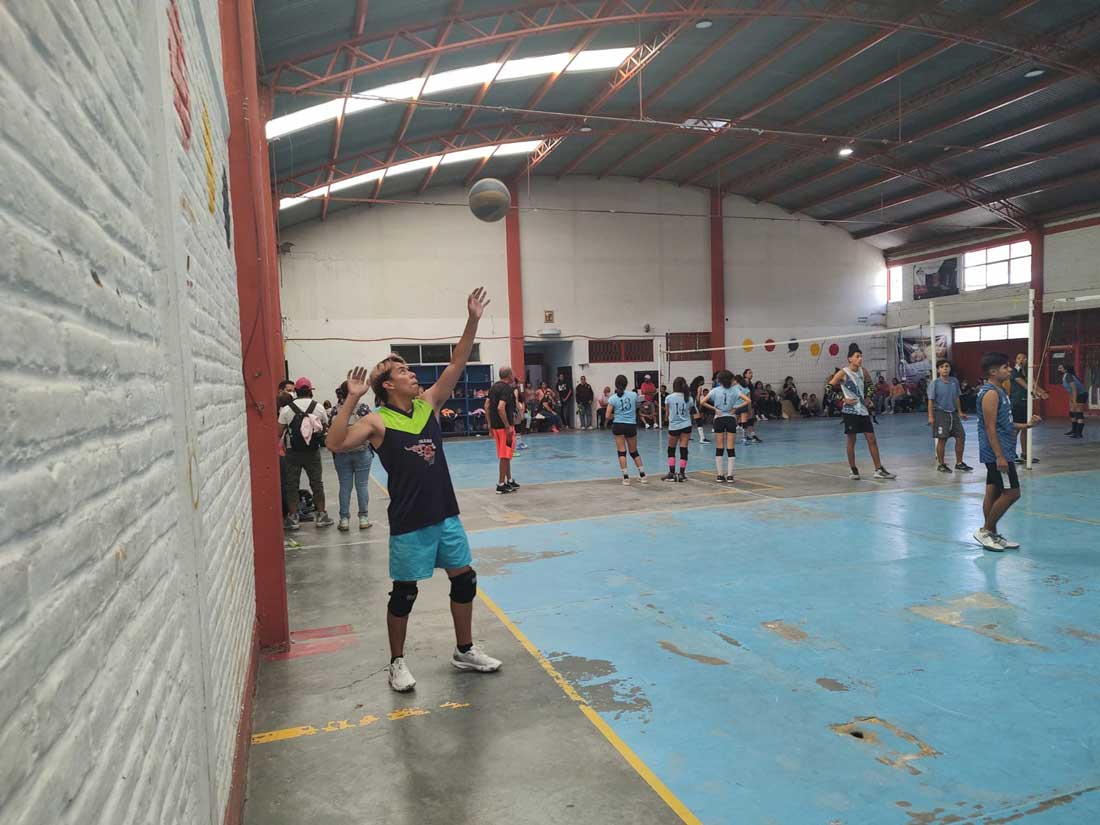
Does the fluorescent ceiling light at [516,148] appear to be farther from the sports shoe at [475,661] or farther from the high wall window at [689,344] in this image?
the sports shoe at [475,661]

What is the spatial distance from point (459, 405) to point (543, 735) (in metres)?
20.0

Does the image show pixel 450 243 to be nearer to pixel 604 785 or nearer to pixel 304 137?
pixel 304 137

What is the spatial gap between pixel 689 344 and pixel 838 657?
22.1 m

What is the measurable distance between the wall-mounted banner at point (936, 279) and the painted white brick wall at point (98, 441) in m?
29.4

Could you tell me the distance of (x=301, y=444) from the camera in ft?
27.6

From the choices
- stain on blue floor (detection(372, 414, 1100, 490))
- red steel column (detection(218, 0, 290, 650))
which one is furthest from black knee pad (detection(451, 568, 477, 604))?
stain on blue floor (detection(372, 414, 1100, 490))

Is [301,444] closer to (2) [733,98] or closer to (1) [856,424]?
(1) [856,424]

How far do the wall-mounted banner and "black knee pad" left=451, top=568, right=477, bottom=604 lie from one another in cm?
2768

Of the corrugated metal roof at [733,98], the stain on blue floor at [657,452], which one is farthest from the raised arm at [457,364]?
the corrugated metal roof at [733,98]

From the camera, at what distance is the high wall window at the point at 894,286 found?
92.7 ft

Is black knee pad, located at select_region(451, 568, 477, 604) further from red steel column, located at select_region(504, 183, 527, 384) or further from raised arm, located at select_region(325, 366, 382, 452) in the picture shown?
red steel column, located at select_region(504, 183, 527, 384)

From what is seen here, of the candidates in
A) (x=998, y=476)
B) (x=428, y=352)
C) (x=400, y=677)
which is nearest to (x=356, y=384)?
(x=400, y=677)

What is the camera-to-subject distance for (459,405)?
23125 mm

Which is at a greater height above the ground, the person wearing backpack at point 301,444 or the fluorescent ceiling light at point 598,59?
the fluorescent ceiling light at point 598,59
